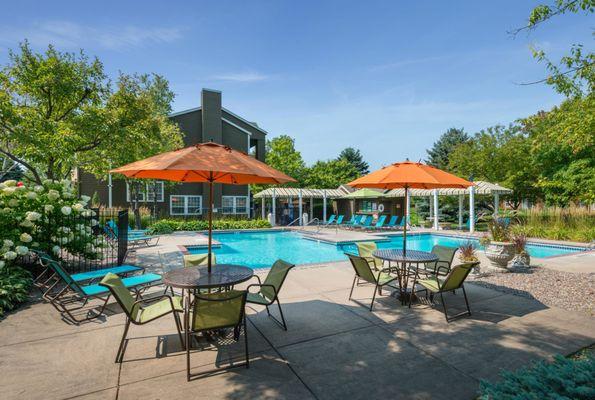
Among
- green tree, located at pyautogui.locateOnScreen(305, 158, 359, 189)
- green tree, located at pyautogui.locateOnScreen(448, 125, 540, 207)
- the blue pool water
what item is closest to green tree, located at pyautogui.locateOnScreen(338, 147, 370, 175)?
green tree, located at pyautogui.locateOnScreen(305, 158, 359, 189)

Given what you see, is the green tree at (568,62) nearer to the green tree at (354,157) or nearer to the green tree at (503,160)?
the green tree at (503,160)

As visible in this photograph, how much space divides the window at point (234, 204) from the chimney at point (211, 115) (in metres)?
4.61

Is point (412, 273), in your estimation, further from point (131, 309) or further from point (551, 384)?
point (131, 309)

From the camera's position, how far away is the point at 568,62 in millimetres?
5598

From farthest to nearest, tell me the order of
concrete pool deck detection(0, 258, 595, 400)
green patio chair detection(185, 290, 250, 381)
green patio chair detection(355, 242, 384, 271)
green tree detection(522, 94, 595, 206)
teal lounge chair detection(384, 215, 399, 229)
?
teal lounge chair detection(384, 215, 399, 229)
green tree detection(522, 94, 595, 206)
green patio chair detection(355, 242, 384, 271)
green patio chair detection(185, 290, 250, 381)
concrete pool deck detection(0, 258, 595, 400)

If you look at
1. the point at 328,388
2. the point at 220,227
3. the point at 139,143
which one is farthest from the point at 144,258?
the point at 220,227

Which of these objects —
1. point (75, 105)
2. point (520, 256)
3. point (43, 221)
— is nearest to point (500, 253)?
point (520, 256)

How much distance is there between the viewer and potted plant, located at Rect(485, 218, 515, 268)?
770cm

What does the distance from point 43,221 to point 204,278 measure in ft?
16.4

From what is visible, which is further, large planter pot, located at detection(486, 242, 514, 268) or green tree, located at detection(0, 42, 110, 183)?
large planter pot, located at detection(486, 242, 514, 268)

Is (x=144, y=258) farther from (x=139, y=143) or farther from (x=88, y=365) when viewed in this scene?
(x=88, y=365)

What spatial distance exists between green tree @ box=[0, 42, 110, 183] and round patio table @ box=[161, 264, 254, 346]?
5.50m

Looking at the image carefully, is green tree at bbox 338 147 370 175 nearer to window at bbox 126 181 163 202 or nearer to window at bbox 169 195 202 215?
window at bbox 169 195 202 215

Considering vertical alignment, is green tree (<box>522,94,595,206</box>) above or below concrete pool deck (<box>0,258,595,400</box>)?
above
